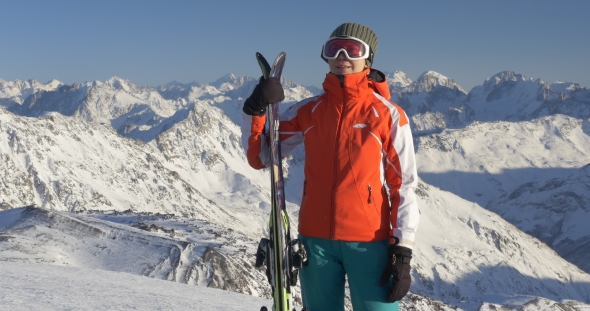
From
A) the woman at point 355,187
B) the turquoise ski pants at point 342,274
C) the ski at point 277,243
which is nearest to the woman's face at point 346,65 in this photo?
the woman at point 355,187

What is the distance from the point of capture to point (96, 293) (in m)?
11.6

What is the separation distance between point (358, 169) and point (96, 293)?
25.3 feet

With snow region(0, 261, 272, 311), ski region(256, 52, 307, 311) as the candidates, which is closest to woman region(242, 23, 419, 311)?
ski region(256, 52, 307, 311)

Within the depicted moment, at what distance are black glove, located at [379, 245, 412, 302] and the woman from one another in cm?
1

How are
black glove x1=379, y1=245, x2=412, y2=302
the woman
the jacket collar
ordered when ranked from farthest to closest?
the jacket collar, the woman, black glove x1=379, y1=245, x2=412, y2=302

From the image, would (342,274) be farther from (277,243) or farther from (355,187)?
(355,187)

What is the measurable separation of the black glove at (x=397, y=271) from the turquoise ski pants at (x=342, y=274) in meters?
0.11

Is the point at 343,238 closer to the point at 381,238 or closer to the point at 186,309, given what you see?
the point at 381,238

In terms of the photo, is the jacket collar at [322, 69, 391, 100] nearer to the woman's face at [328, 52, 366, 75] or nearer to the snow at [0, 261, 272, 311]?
the woman's face at [328, 52, 366, 75]

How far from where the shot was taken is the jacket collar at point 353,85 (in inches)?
259

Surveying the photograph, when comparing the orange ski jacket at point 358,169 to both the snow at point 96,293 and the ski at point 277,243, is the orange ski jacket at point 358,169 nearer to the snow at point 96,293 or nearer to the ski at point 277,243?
the ski at point 277,243

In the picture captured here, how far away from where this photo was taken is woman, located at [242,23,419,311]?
6.36 m

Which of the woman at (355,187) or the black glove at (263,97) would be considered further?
the black glove at (263,97)

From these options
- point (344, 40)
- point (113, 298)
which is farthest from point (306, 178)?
point (113, 298)
